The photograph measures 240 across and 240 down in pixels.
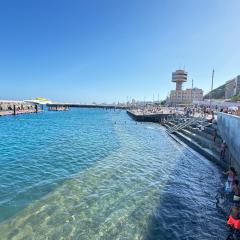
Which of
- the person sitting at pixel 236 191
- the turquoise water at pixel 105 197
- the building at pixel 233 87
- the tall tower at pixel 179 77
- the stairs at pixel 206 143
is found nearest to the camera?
the turquoise water at pixel 105 197

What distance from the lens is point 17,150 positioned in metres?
20.8

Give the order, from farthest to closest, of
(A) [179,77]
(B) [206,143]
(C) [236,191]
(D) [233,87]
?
(A) [179,77]
(D) [233,87]
(B) [206,143]
(C) [236,191]

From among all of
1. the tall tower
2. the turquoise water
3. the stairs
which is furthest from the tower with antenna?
the turquoise water

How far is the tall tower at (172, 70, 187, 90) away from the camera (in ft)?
505

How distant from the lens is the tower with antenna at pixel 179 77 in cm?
15399

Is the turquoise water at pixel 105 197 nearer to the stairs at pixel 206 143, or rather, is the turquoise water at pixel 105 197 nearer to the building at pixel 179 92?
the stairs at pixel 206 143

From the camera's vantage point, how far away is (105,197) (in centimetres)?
1172

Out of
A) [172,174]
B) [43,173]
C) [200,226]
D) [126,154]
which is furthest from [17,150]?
[200,226]

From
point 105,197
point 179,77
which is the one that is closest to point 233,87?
point 179,77

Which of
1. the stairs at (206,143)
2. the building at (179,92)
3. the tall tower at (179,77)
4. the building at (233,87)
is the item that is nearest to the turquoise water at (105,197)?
the stairs at (206,143)

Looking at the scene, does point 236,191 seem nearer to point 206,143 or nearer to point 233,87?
point 206,143

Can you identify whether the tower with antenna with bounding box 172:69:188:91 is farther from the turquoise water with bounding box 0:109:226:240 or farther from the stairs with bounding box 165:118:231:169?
the turquoise water with bounding box 0:109:226:240

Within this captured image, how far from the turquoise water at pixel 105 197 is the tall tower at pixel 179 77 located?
13993cm

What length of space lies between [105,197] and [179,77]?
491 ft
